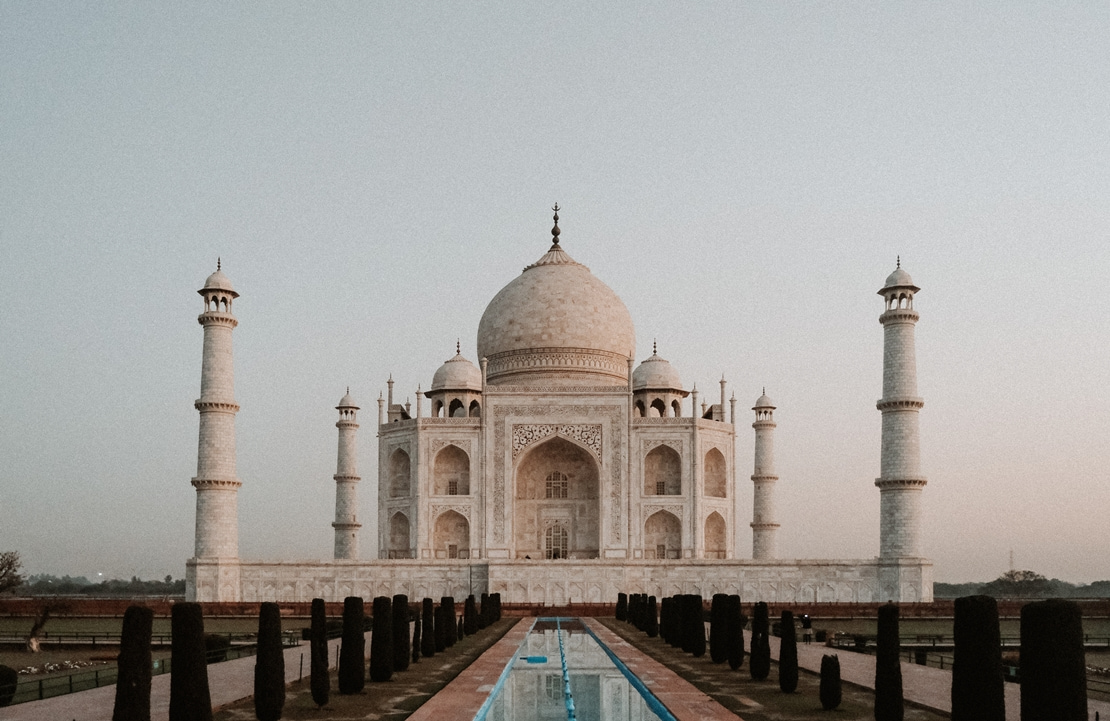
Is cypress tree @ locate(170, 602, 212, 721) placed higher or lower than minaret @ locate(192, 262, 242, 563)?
lower

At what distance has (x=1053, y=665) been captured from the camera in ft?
25.4

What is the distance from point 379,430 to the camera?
3638cm

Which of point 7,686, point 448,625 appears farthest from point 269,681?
point 448,625

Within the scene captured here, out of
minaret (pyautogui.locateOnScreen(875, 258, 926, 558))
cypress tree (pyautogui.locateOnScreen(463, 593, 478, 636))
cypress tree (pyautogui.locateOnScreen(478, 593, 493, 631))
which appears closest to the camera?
cypress tree (pyautogui.locateOnScreen(463, 593, 478, 636))

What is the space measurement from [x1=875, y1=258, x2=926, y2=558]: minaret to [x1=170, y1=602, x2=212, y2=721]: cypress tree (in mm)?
22312

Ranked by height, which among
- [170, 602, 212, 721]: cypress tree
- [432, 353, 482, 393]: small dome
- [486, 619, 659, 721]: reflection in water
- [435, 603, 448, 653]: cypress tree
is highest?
[432, 353, 482, 393]: small dome

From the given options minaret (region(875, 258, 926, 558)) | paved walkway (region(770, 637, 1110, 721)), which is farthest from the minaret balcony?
paved walkway (region(770, 637, 1110, 721))

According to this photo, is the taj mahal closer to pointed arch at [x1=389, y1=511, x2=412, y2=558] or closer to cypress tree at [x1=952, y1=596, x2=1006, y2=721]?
pointed arch at [x1=389, y1=511, x2=412, y2=558]

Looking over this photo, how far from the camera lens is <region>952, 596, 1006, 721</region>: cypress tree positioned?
9.05 metres

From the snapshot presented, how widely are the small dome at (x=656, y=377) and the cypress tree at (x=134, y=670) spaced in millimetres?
28927

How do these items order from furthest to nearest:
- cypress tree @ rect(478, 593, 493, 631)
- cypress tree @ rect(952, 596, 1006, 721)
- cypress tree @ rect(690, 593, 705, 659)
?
1. cypress tree @ rect(478, 593, 493, 631)
2. cypress tree @ rect(690, 593, 705, 659)
3. cypress tree @ rect(952, 596, 1006, 721)

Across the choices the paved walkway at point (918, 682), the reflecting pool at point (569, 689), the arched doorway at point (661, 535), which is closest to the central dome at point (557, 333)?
the arched doorway at point (661, 535)

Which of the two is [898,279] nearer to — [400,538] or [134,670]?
[400,538]

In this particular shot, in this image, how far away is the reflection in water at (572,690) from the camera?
12516 mm
